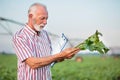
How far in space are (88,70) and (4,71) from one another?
95 cm

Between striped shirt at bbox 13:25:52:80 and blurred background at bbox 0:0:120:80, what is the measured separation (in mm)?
1930

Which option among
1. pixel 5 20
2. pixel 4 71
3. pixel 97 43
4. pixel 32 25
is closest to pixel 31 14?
pixel 32 25

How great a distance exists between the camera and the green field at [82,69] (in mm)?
4270

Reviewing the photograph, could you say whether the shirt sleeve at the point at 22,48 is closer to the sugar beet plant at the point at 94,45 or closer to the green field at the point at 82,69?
the sugar beet plant at the point at 94,45

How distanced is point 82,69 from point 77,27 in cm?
50

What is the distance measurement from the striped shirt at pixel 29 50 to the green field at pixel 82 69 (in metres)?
2.17

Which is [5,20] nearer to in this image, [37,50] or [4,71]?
[4,71]

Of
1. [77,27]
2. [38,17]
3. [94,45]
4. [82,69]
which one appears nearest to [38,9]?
[38,17]

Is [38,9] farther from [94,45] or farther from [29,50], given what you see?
[94,45]

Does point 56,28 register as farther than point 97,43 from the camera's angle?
Yes

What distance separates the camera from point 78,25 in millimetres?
4273

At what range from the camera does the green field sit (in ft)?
14.0

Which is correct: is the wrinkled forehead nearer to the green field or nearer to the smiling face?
the smiling face

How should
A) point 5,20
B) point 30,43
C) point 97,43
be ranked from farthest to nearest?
point 5,20
point 97,43
point 30,43
